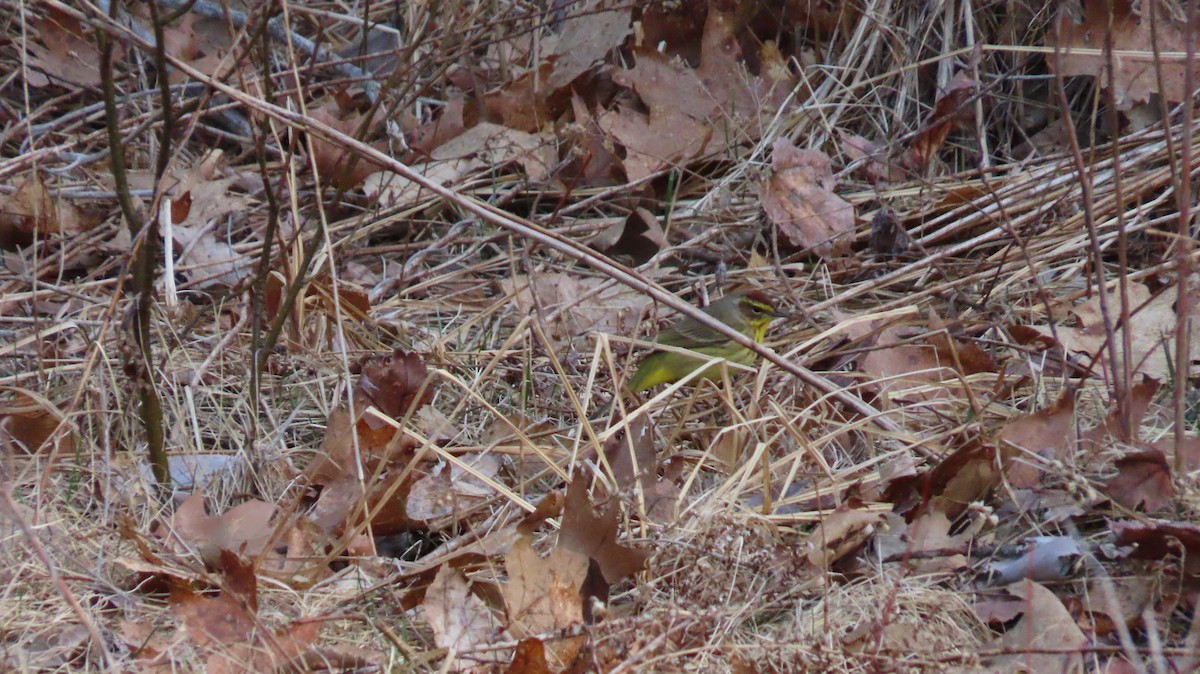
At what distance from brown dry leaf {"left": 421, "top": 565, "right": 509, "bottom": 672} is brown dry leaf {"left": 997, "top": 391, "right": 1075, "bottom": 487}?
1.35 m

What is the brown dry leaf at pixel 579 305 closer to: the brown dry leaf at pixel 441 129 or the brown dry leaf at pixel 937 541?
the brown dry leaf at pixel 441 129

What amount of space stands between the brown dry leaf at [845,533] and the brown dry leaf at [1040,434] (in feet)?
1.42

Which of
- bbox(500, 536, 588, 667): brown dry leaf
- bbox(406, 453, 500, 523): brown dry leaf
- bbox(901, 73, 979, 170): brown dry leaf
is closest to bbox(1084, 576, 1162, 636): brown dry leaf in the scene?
bbox(500, 536, 588, 667): brown dry leaf

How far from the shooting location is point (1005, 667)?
237 cm

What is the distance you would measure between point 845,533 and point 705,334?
1.66 metres

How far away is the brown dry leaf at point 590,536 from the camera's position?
2590 millimetres

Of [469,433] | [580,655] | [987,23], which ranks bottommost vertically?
[469,433]

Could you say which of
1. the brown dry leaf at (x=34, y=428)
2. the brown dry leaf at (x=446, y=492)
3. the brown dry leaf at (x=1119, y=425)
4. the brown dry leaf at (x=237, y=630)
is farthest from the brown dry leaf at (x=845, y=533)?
the brown dry leaf at (x=34, y=428)

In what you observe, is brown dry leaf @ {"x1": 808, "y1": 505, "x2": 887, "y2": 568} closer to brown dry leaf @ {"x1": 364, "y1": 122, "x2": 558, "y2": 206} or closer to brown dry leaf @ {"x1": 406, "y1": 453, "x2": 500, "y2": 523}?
brown dry leaf @ {"x1": 406, "y1": 453, "x2": 500, "y2": 523}

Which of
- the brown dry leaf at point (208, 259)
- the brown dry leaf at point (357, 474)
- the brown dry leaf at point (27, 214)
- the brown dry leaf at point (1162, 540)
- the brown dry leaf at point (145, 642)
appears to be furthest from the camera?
the brown dry leaf at point (27, 214)

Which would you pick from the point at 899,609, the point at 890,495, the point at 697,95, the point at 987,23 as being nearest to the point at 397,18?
the point at 697,95

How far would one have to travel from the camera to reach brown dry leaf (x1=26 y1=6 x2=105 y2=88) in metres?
5.43

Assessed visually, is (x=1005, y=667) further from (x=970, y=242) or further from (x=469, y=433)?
(x=970, y=242)

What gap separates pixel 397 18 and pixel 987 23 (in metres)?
2.94
